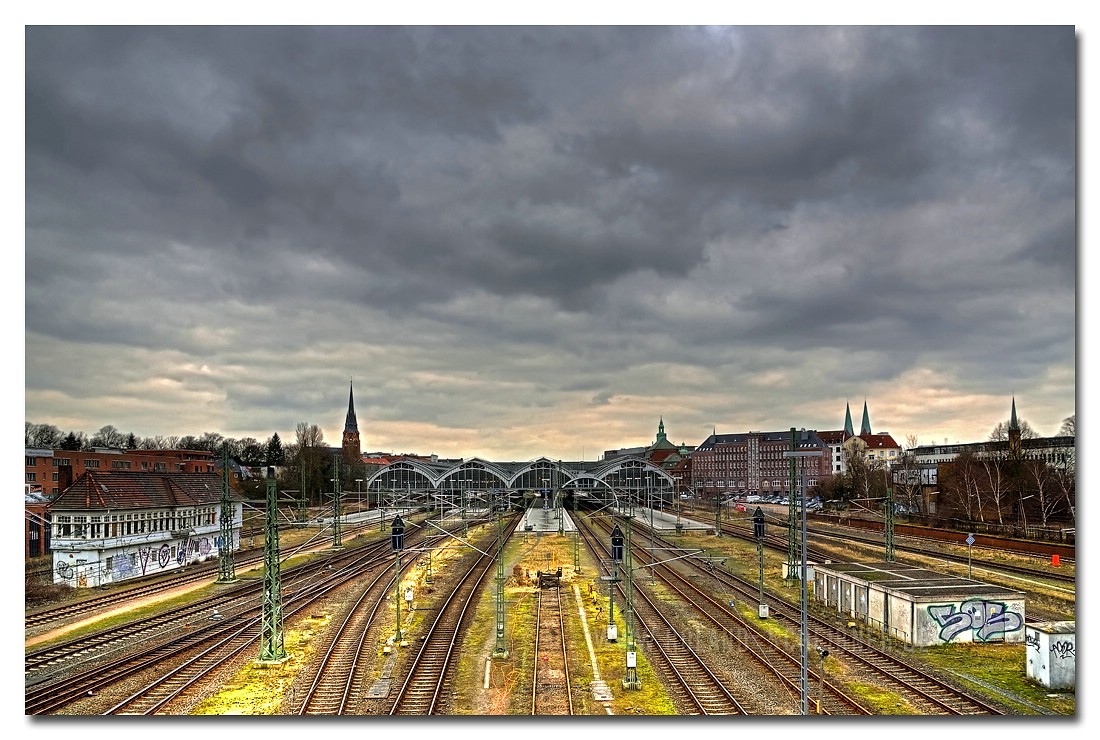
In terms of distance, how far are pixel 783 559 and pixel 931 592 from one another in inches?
1113

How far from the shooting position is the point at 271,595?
30.1 meters

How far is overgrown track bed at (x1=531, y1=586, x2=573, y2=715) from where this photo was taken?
26.3m

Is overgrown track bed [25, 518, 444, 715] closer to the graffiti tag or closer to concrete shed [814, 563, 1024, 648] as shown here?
concrete shed [814, 563, 1024, 648]

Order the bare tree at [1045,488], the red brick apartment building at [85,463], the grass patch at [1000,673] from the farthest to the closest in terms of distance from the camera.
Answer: the red brick apartment building at [85,463], the bare tree at [1045,488], the grass patch at [1000,673]

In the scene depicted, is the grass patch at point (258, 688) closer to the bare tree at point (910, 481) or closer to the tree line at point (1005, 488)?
the tree line at point (1005, 488)

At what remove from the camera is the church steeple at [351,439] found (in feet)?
500

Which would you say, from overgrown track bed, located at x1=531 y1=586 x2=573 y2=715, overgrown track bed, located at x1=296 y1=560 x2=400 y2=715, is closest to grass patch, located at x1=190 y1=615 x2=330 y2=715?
overgrown track bed, located at x1=296 y1=560 x2=400 y2=715

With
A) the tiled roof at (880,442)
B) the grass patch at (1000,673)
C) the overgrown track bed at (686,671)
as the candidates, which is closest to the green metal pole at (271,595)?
the overgrown track bed at (686,671)

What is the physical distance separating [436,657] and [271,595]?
24.3ft

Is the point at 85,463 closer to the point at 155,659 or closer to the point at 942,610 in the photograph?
the point at 155,659

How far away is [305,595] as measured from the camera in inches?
1847

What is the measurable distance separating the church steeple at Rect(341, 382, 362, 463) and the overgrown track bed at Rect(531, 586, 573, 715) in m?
112

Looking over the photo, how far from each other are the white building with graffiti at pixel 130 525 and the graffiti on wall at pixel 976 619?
47.3m
